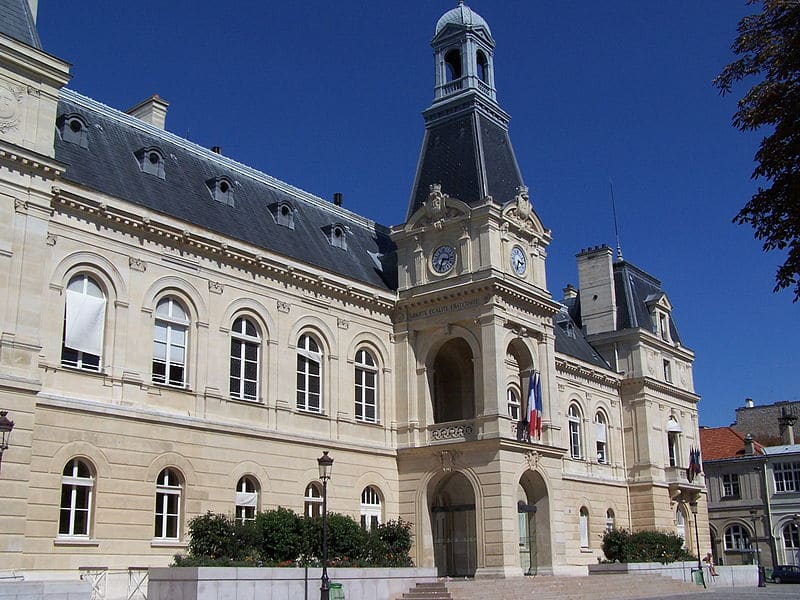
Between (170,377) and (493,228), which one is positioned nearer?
(170,377)

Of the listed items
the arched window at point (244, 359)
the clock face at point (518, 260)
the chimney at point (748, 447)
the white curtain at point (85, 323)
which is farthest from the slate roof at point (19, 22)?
the chimney at point (748, 447)

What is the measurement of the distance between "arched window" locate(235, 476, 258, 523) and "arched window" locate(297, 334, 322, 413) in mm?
3551

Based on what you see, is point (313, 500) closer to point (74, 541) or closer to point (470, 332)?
point (470, 332)

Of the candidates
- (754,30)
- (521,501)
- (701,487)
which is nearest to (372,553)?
(521,501)

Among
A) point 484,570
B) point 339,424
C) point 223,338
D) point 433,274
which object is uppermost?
point 433,274

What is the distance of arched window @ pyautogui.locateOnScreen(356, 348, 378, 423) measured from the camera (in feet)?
120

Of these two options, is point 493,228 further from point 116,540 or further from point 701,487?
point 701,487

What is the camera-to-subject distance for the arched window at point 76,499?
997 inches

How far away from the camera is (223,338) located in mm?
31203

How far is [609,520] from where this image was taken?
161 feet

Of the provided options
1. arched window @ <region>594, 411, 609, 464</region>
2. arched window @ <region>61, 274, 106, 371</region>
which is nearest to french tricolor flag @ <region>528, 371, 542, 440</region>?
arched window @ <region>594, 411, 609, 464</region>

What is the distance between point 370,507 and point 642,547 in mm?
15729

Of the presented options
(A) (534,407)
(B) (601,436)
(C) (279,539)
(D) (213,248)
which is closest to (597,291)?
(B) (601,436)

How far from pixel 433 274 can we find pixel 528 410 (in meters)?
6.55
